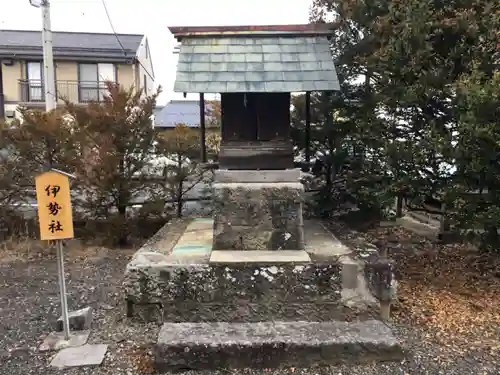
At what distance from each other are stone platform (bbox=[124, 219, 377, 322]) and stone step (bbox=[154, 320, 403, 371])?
49cm

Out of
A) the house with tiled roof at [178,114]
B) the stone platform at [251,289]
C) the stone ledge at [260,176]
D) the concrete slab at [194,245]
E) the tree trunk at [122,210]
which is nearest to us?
the stone platform at [251,289]

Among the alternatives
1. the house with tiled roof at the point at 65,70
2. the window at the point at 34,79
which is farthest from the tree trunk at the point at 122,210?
the window at the point at 34,79

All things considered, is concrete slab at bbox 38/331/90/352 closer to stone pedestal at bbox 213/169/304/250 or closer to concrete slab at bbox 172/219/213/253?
concrete slab at bbox 172/219/213/253

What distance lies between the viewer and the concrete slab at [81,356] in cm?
325

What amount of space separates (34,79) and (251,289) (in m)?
17.6

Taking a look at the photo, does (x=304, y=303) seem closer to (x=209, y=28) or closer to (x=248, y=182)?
(x=248, y=182)

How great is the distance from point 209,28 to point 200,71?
1.95ft

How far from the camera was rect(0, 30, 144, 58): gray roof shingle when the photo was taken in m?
17.3

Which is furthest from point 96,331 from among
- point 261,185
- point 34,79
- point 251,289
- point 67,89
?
point 34,79

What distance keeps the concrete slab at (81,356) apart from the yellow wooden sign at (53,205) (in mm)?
958

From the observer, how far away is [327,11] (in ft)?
23.9

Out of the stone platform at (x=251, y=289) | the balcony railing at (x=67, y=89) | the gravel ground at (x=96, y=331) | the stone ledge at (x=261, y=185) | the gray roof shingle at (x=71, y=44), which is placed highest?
the gray roof shingle at (x=71, y=44)

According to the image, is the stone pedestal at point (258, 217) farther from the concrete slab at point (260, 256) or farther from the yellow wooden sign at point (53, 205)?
the yellow wooden sign at point (53, 205)

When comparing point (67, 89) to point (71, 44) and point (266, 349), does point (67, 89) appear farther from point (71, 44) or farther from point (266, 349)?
point (266, 349)
